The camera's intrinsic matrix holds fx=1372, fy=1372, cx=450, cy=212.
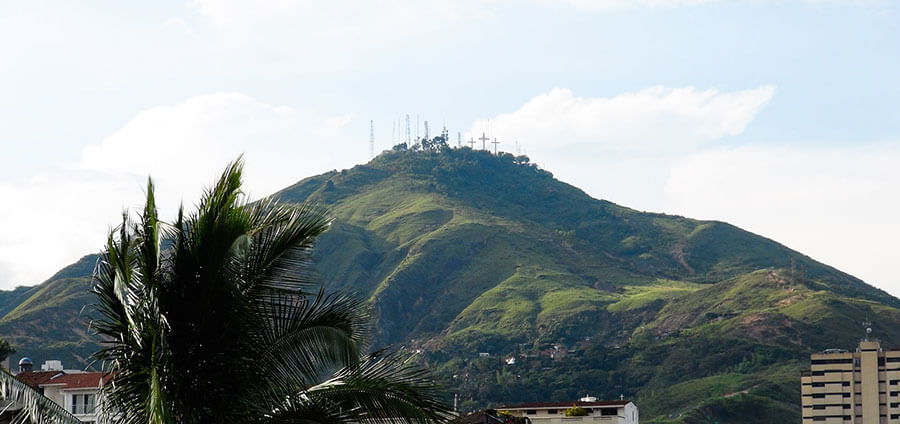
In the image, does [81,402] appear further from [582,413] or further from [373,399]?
[582,413]

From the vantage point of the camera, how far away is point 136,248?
15.8 metres

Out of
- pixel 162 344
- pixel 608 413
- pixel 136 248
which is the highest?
pixel 136 248

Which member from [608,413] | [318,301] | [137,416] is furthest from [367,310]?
[608,413]

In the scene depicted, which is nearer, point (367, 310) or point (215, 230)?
point (215, 230)

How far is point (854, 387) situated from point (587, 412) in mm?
94906

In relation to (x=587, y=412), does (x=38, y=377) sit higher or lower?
higher

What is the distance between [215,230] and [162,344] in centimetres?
152

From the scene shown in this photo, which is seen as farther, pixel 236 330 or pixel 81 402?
pixel 81 402

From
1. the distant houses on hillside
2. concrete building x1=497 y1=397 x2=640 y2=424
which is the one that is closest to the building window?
the distant houses on hillside

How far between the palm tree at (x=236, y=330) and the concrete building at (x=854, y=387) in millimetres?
172023

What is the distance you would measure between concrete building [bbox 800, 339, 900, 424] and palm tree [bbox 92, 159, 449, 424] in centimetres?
17202

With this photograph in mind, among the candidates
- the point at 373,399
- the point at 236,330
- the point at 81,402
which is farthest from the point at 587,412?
the point at 236,330

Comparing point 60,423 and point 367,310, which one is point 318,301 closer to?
point 367,310

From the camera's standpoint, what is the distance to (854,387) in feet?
604
